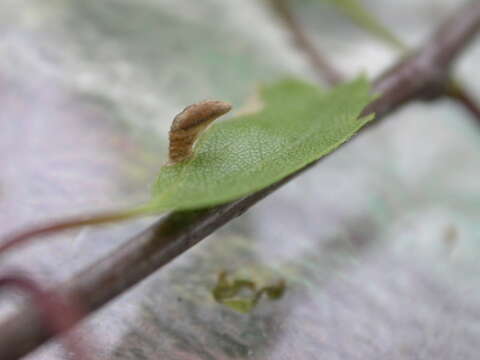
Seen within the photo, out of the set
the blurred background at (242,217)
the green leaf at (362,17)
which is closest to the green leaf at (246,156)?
the blurred background at (242,217)

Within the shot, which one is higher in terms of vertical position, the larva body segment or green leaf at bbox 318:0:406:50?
green leaf at bbox 318:0:406:50

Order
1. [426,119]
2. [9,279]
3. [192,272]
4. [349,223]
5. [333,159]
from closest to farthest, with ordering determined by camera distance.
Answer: [9,279]
[192,272]
[349,223]
[333,159]
[426,119]

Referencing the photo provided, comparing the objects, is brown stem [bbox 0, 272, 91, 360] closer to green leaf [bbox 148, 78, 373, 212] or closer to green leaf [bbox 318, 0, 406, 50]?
green leaf [bbox 148, 78, 373, 212]

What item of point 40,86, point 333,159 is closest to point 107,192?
point 40,86

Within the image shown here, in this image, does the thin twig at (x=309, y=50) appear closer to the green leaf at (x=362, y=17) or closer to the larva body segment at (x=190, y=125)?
the green leaf at (x=362, y=17)

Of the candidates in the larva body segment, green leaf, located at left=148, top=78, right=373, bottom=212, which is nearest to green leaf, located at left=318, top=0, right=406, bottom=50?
green leaf, located at left=148, top=78, right=373, bottom=212

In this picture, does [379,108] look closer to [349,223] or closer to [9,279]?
[349,223]
